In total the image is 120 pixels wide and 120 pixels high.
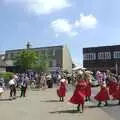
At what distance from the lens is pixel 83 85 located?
21.0 meters

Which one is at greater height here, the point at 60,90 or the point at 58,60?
the point at 58,60

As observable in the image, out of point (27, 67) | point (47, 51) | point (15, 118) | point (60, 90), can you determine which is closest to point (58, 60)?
point (47, 51)

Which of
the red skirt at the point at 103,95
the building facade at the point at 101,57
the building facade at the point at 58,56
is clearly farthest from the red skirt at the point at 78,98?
the building facade at the point at 101,57

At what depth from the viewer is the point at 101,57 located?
420ft

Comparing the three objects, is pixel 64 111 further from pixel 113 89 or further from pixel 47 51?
pixel 47 51

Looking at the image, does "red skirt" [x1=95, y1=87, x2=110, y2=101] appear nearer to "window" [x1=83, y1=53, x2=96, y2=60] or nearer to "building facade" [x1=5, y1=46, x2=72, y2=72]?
"building facade" [x1=5, y1=46, x2=72, y2=72]

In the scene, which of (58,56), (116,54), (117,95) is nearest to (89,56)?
(116,54)

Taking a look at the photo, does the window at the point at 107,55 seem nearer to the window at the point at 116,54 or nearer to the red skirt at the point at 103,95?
the window at the point at 116,54

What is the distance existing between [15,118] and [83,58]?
372 feet

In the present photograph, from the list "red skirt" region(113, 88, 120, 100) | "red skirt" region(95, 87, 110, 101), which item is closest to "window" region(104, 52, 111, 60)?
"red skirt" region(113, 88, 120, 100)

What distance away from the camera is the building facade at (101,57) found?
125 meters

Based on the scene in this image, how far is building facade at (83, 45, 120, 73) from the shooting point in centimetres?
12494

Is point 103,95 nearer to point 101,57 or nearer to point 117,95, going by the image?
point 117,95

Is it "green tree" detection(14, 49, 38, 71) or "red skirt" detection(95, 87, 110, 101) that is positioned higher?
"green tree" detection(14, 49, 38, 71)
